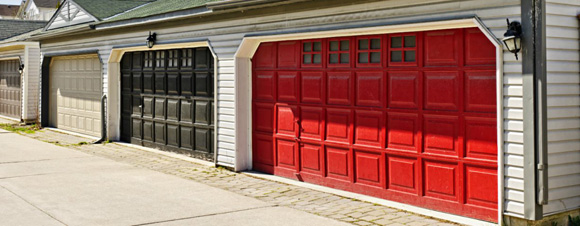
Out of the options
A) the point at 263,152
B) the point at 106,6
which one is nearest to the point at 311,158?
the point at 263,152

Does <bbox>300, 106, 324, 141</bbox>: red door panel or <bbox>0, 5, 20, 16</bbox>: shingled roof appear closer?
<bbox>300, 106, 324, 141</bbox>: red door panel

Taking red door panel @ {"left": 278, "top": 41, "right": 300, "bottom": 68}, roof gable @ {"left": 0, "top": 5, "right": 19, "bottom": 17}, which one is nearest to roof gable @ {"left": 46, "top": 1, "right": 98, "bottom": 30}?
red door panel @ {"left": 278, "top": 41, "right": 300, "bottom": 68}

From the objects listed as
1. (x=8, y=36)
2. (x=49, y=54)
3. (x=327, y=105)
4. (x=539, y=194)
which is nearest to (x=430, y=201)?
(x=539, y=194)

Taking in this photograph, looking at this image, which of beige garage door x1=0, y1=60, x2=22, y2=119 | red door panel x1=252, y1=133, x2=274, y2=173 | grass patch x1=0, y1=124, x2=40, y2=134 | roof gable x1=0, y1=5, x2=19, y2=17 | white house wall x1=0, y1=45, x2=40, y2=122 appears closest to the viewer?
red door panel x1=252, y1=133, x2=274, y2=173

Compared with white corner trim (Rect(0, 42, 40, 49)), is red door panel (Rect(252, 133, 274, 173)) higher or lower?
lower

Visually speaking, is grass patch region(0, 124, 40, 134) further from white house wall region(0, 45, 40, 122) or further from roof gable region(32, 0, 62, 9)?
roof gable region(32, 0, 62, 9)

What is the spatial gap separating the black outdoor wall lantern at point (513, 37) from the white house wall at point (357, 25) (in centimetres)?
12

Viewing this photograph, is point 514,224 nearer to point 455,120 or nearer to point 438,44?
point 455,120

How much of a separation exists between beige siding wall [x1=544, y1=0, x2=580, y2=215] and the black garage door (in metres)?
6.72

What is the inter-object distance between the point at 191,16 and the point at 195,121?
83.0 inches

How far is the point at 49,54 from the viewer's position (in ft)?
61.5

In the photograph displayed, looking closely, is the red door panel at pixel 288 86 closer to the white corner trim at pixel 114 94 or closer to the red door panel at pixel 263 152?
the red door panel at pixel 263 152

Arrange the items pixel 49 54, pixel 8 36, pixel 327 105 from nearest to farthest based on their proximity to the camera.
Result: pixel 327 105 → pixel 49 54 → pixel 8 36

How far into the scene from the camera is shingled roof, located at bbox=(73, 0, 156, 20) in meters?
17.6
